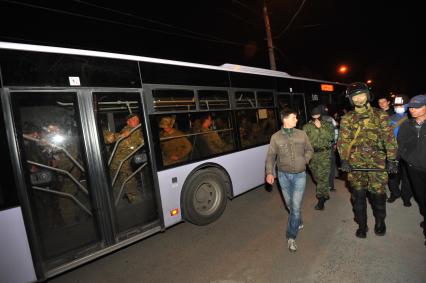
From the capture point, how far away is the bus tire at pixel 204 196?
4.57 metres

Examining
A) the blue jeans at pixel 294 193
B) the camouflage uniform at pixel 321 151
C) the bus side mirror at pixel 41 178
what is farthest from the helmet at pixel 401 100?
the bus side mirror at pixel 41 178

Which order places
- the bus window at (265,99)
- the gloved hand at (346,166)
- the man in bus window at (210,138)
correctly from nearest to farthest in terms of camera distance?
the gloved hand at (346,166), the man in bus window at (210,138), the bus window at (265,99)

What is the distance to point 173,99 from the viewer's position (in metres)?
4.46

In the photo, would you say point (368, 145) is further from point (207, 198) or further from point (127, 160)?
point (127, 160)

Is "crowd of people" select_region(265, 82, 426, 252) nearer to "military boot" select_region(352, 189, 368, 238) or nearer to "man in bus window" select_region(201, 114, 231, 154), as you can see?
"military boot" select_region(352, 189, 368, 238)

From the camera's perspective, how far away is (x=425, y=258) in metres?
3.10

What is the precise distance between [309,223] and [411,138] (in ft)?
6.67

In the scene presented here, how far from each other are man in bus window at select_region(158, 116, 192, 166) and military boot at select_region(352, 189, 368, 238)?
282 cm

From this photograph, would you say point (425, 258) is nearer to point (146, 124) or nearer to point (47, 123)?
point (146, 124)

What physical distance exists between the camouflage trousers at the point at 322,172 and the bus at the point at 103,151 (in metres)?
1.56

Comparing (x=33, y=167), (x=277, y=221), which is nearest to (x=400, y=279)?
(x=277, y=221)

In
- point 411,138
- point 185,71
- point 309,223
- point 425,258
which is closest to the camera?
point 425,258

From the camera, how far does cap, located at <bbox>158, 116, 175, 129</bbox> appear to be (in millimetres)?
4331

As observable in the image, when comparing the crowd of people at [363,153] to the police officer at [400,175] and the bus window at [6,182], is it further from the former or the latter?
the bus window at [6,182]
